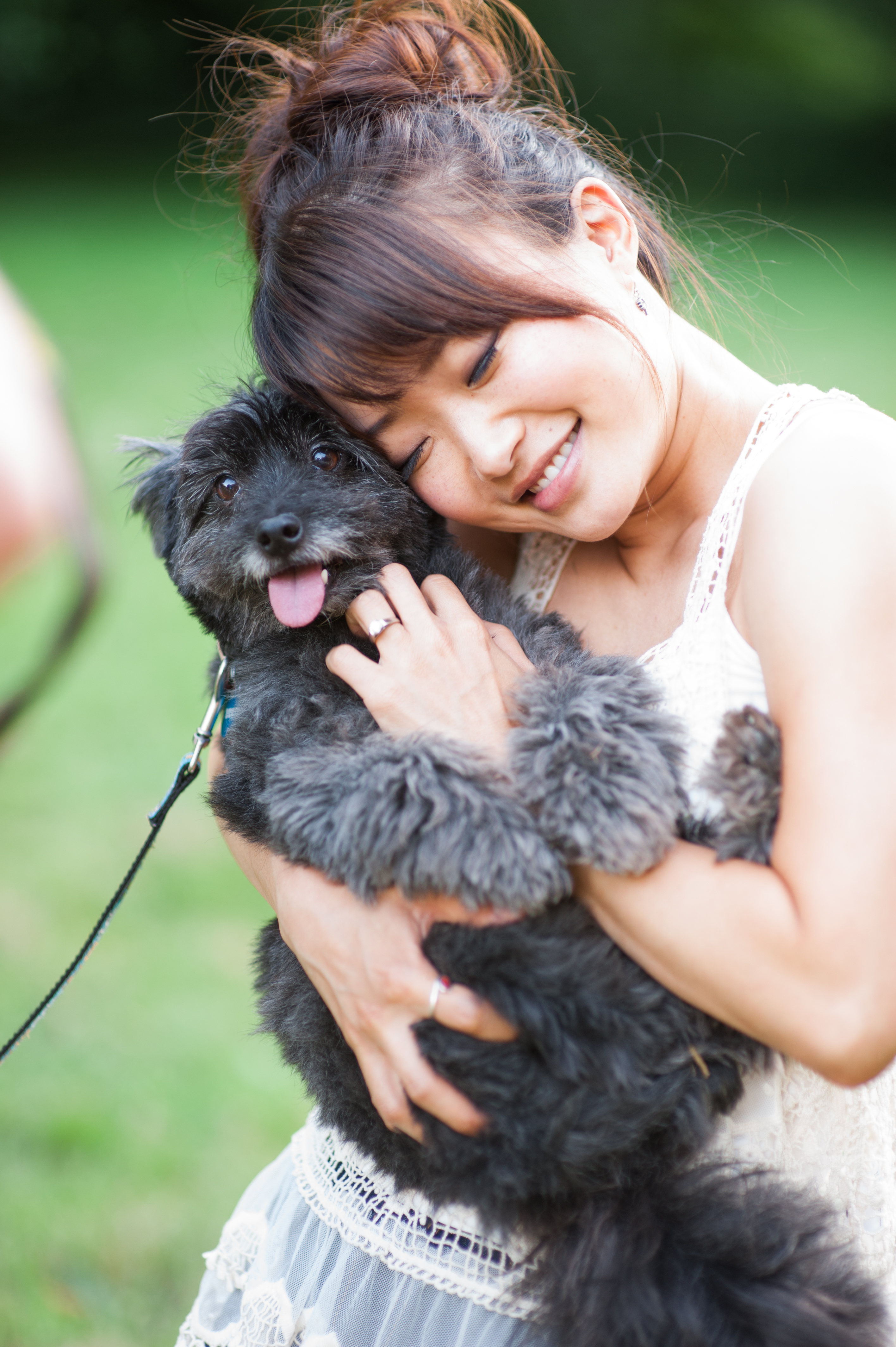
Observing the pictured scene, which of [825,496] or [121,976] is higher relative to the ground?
[825,496]

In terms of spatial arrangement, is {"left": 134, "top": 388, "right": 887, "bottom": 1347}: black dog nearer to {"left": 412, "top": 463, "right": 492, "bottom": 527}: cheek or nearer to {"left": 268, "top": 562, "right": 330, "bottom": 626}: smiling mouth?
{"left": 268, "top": 562, "right": 330, "bottom": 626}: smiling mouth

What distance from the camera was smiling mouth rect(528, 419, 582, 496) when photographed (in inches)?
77.9

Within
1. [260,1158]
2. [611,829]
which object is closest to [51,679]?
[611,829]

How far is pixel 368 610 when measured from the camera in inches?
86.4

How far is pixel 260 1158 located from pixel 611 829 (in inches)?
109

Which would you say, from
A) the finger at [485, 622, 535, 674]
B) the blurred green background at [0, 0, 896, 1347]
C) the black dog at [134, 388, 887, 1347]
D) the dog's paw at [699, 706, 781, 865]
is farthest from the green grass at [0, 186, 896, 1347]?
the dog's paw at [699, 706, 781, 865]

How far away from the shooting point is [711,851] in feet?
5.75

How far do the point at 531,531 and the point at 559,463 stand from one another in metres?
0.38

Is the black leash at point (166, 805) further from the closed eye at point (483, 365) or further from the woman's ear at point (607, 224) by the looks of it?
the woman's ear at point (607, 224)

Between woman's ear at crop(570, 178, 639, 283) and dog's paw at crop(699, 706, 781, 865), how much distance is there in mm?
930

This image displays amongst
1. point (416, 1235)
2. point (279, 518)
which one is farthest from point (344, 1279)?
point (279, 518)

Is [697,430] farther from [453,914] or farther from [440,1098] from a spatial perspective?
[440,1098]

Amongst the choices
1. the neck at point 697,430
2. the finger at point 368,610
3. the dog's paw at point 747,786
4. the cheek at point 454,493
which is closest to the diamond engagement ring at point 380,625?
the finger at point 368,610

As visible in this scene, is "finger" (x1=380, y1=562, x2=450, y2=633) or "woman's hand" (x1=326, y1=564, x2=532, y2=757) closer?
"woman's hand" (x1=326, y1=564, x2=532, y2=757)
